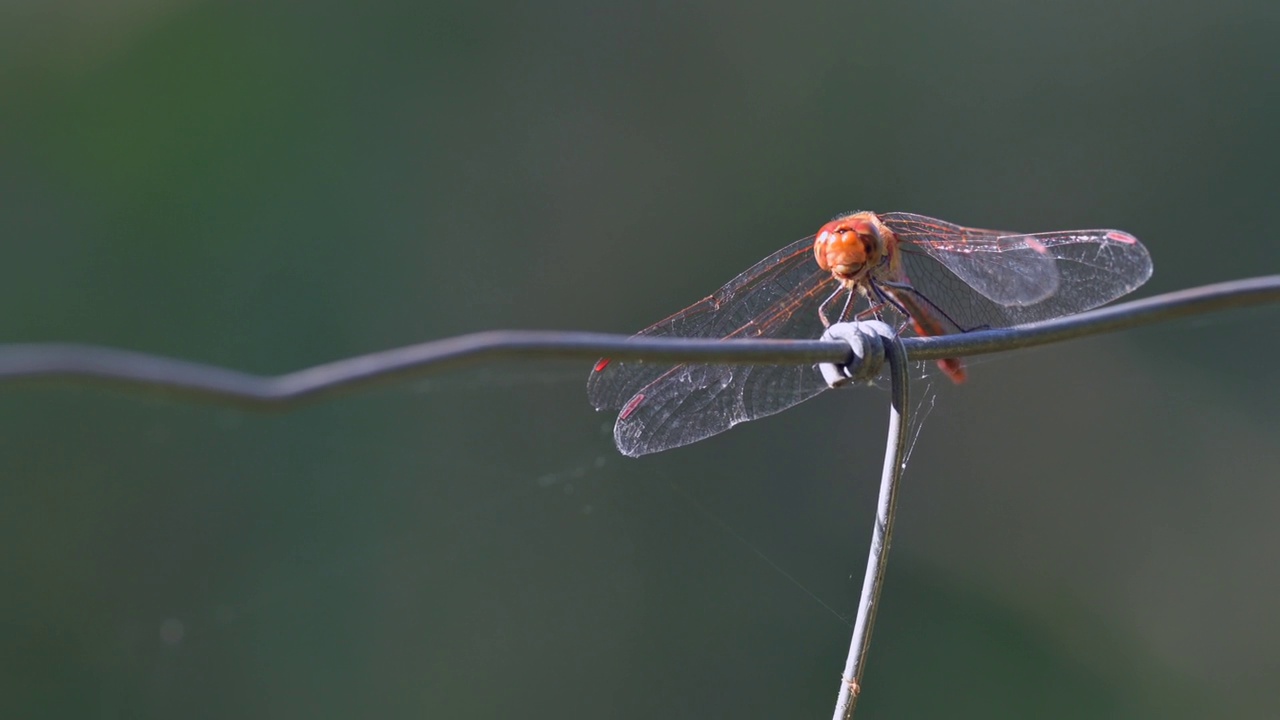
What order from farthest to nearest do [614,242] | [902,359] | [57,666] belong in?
1. [614,242]
2. [57,666]
3. [902,359]

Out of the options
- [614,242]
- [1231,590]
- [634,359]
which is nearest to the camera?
[634,359]

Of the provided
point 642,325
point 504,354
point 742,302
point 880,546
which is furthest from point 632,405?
point 642,325

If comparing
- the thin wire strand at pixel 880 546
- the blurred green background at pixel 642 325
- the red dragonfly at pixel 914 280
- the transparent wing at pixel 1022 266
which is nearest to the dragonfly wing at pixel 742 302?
the red dragonfly at pixel 914 280

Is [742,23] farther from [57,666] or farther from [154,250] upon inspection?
[57,666]

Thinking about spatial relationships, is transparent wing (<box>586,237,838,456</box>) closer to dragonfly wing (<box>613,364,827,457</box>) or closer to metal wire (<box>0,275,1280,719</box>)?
dragonfly wing (<box>613,364,827,457</box>)

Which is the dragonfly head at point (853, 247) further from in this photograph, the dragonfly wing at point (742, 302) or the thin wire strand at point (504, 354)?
the thin wire strand at point (504, 354)

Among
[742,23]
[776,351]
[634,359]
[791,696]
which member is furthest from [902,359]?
[742,23]
